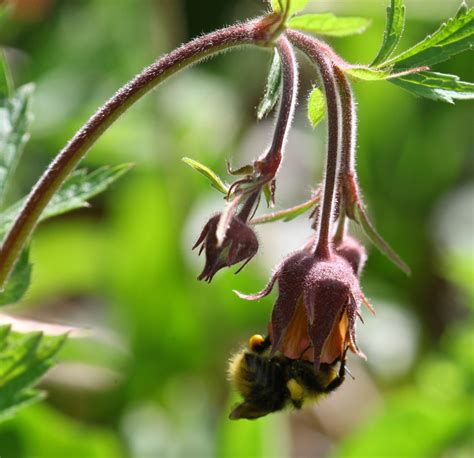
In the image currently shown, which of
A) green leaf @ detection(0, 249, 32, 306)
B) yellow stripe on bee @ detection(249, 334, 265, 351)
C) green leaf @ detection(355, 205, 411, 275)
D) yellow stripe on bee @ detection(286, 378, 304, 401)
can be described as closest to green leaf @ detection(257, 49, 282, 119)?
green leaf @ detection(355, 205, 411, 275)

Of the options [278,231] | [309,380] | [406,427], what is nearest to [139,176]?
[278,231]

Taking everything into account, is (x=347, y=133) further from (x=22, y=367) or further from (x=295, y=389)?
(x=22, y=367)

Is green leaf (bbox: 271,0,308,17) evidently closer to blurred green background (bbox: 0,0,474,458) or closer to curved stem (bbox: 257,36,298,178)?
curved stem (bbox: 257,36,298,178)

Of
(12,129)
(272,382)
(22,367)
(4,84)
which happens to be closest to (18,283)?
(22,367)

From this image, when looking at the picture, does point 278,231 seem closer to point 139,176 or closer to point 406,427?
point 139,176

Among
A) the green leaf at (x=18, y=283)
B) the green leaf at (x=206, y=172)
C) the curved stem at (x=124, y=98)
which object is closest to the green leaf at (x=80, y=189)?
the green leaf at (x=18, y=283)

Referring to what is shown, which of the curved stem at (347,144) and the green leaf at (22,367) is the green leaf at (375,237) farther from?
the green leaf at (22,367)
